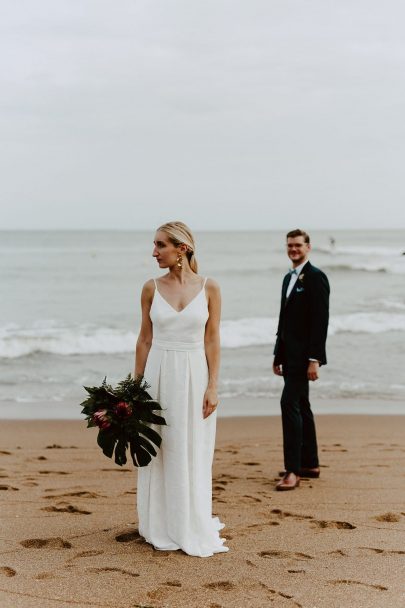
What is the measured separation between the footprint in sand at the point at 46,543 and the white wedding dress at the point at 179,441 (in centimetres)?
54

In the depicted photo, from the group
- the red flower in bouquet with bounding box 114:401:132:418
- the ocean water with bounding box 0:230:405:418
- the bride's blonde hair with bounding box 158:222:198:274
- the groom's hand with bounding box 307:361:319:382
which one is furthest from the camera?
the ocean water with bounding box 0:230:405:418

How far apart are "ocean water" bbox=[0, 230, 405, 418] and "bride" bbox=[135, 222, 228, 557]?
5.14m

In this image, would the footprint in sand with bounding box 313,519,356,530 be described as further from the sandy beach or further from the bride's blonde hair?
the bride's blonde hair

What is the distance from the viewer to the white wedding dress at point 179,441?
458cm

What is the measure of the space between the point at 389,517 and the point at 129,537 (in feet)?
6.18

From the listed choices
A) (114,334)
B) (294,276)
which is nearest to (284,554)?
(294,276)

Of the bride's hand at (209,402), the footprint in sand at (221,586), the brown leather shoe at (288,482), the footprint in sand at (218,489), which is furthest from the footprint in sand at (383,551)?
the footprint in sand at (218,489)

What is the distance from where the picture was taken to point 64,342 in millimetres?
16141

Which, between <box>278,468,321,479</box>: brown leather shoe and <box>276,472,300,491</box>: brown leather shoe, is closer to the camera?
<box>276,472,300,491</box>: brown leather shoe

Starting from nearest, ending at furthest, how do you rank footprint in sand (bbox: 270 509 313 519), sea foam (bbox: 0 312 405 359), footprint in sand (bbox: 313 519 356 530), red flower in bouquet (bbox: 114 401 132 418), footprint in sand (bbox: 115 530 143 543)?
red flower in bouquet (bbox: 114 401 132 418)
footprint in sand (bbox: 115 530 143 543)
footprint in sand (bbox: 313 519 356 530)
footprint in sand (bbox: 270 509 313 519)
sea foam (bbox: 0 312 405 359)

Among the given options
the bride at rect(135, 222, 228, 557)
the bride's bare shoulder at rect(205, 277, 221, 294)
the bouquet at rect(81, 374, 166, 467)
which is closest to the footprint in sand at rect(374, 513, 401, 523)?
the bride at rect(135, 222, 228, 557)

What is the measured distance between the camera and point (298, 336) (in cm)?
647

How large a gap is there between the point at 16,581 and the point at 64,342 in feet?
40.1

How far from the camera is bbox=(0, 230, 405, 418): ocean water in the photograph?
1139 cm
